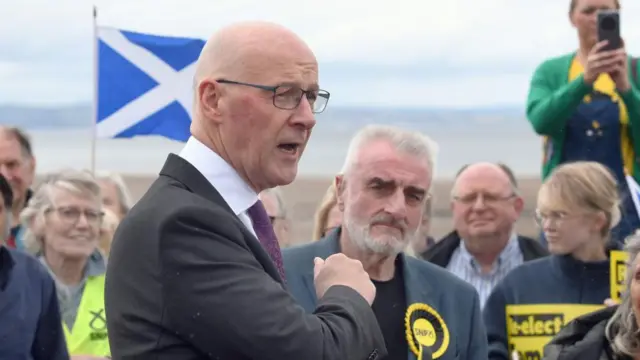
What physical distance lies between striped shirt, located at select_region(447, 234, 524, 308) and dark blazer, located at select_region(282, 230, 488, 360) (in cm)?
256

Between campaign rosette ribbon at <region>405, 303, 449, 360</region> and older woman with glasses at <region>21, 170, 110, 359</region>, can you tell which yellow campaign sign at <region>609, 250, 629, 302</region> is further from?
older woman with glasses at <region>21, 170, 110, 359</region>

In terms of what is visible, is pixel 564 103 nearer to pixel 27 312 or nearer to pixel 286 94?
pixel 27 312

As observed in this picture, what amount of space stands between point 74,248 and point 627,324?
3.13 m

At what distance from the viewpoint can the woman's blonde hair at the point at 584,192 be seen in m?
6.00

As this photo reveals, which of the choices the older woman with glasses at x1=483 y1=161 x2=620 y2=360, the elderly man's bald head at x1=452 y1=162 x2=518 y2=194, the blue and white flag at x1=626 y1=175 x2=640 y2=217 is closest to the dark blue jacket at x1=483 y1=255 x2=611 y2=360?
the older woman with glasses at x1=483 y1=161 x2=620 y2=360

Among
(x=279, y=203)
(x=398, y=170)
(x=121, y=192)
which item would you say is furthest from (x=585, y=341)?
(x=121, y=192)

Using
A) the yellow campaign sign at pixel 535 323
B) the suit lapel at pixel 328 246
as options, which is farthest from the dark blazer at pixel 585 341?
the suit lapel at pixel 328 246

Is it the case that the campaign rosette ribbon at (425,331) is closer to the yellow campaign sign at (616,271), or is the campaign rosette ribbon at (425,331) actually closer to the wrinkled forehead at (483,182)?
the yellow campaign sign at (616,271)

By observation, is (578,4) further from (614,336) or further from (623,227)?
(614,336)

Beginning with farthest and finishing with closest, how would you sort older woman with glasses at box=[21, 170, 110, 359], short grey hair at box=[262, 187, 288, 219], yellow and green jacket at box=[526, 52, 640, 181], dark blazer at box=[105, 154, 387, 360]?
short grey hair at box=[262, 187, 288, 219]
yellow and green jacket at box=[526, 52, 640, 181]
older woman with glasses at box=[21, 170, 110, 359]
dark blazer at box=[105, 154, 387, 360]

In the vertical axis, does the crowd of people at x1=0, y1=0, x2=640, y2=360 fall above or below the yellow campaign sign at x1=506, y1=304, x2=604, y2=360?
above

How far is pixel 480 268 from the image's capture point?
7.06 m

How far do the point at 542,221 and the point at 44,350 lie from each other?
95.2 inches

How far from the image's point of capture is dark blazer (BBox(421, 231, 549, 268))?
23.3ft
